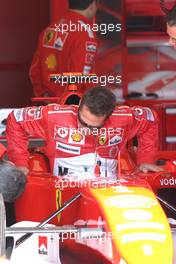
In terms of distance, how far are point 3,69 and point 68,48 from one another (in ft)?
7.04

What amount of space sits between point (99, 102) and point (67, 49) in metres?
1.90

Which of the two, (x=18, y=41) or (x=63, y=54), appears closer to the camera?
(x=63, y=54)

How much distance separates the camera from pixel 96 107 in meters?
3.76

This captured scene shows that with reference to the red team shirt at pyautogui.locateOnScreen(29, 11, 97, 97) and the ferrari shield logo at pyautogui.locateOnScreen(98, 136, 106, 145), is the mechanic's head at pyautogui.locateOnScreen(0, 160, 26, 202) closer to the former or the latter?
the ferrari shield logo at pyautogui.locateOnScreen(98, 136, 106, 145)

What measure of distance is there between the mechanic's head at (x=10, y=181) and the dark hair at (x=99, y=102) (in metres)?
0.53

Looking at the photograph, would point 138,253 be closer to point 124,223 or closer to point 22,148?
point 124,223

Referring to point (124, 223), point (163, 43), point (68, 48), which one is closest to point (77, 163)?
point (124, 223)

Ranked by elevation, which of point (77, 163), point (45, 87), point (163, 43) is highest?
point (163, 43)

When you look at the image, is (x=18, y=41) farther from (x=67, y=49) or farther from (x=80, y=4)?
(x=67, y=49)

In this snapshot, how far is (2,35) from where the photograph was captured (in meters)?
7.59
